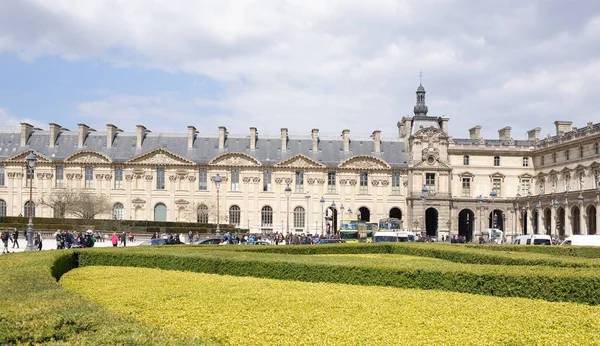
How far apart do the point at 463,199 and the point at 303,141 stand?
2043 centimetres

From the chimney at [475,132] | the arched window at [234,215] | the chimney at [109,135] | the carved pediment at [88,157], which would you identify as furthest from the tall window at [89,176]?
the chimney at [475,132]

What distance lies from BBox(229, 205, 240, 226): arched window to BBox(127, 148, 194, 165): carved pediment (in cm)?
705

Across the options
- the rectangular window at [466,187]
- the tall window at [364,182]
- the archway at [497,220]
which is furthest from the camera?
the archway at [497,220]

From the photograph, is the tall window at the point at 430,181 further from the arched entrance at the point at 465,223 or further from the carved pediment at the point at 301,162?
the carved pediment at the point at 301,162

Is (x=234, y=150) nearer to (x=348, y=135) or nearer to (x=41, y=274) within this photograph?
(x=348, y=135)

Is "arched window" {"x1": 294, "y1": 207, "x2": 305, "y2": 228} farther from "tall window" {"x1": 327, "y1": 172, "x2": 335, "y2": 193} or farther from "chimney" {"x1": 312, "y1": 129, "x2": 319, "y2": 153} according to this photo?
"chimney" {"x1": 312, "y1": 129, "x2": 319, "y2": 153}

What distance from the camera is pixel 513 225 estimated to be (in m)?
72.2

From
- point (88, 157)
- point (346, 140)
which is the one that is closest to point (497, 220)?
point (346, 140)

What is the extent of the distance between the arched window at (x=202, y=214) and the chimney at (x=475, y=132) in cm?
3488

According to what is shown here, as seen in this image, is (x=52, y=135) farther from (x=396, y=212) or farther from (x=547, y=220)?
(x=547, y=220)

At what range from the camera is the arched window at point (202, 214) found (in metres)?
69.5

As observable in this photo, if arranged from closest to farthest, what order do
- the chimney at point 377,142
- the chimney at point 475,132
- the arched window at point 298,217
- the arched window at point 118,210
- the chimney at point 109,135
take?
the arched window at point 118,210
the arched window at point 298,217
the chimney at point 109,135
the chimney at point 377,142
the chimney at point 475,132

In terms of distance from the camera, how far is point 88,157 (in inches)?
2741

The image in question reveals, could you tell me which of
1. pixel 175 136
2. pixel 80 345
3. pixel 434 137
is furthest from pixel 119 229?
pixel 80 345
